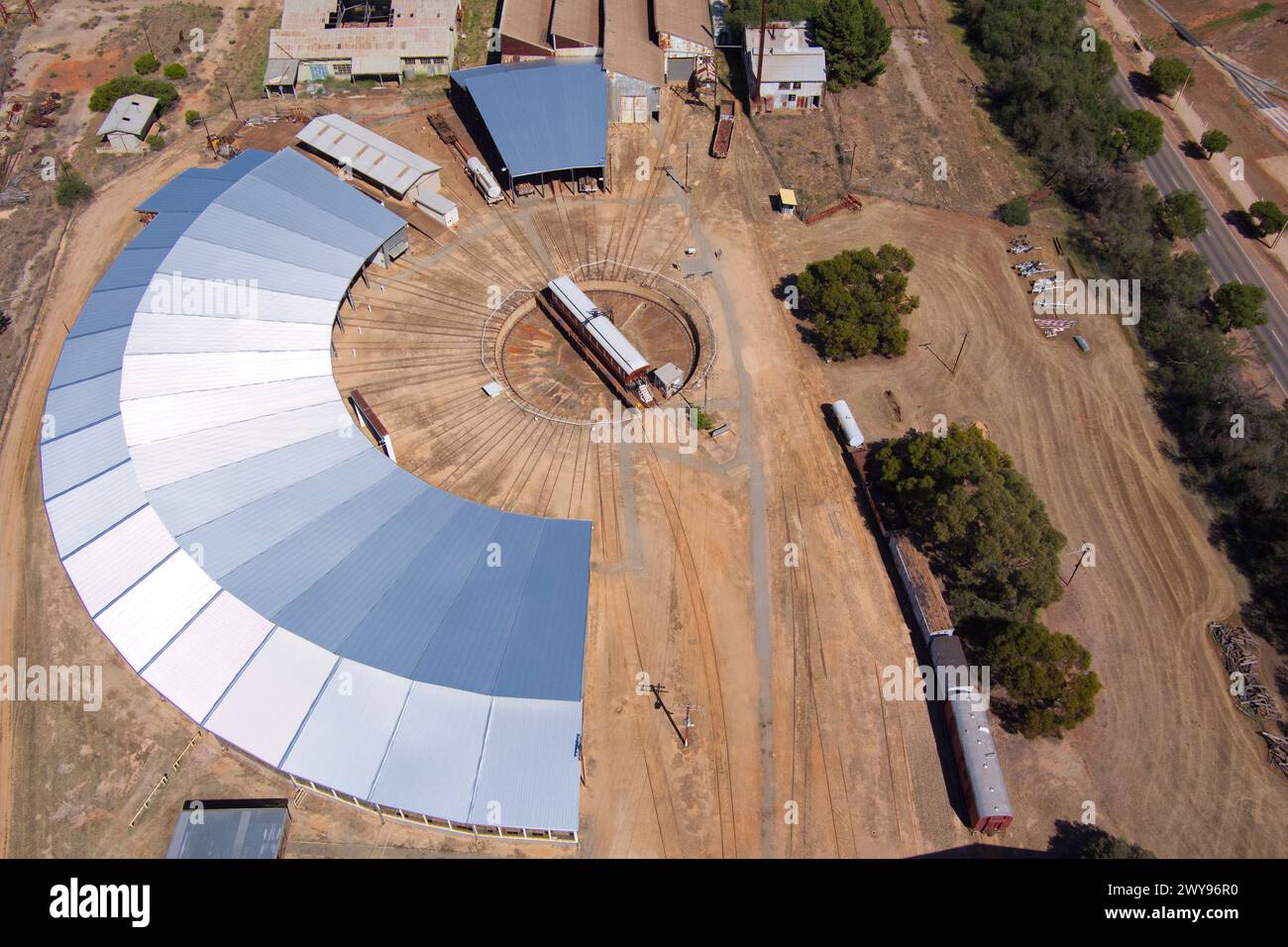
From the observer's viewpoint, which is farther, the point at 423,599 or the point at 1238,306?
the point at 1238,306

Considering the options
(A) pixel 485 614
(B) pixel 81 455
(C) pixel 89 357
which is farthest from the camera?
(C) pixel 89 357

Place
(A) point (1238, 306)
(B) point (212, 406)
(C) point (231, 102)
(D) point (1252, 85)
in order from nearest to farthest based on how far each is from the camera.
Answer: (B) point (212, 406)
(A) point (1238, 306)
(C) point (231, 102)
(D) point (1252, 85)

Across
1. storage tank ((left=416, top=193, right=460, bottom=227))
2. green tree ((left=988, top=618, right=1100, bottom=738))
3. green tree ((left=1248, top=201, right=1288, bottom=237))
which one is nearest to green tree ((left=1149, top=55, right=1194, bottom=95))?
green tree ((left=1248, top=201, right=1288, bottom=237))

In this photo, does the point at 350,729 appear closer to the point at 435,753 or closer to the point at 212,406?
the point at 435,753

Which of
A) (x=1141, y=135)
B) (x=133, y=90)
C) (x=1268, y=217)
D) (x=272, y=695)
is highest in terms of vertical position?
(x=1141, y=135)

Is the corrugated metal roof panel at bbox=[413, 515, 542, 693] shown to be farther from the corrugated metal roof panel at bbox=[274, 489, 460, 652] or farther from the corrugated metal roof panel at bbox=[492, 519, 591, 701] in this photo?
the corrugated metal roof panel at bbox=[274, 489, 460, 652]

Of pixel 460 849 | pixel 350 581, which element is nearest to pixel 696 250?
pixel 350 581

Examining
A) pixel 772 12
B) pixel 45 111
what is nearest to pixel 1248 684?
pixel 772 12

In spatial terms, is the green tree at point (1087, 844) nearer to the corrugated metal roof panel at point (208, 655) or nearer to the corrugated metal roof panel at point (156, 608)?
the corrugated metal roof panel at point (208, 655)
